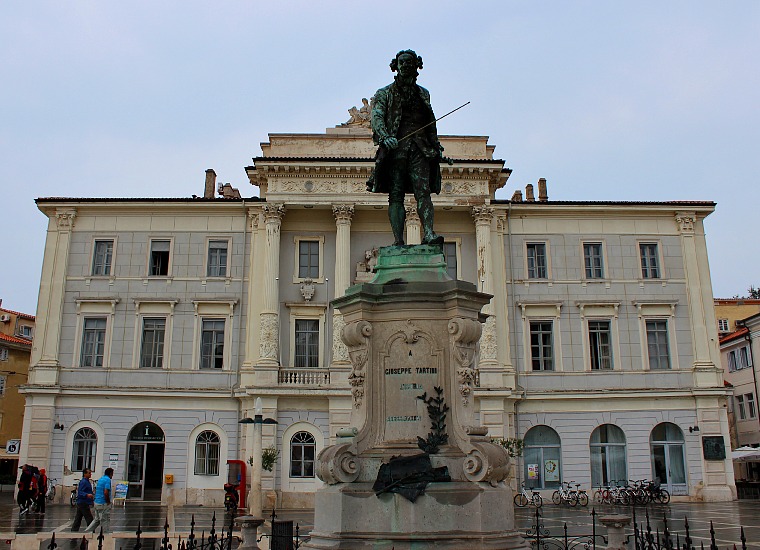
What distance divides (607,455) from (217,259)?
2083 cm

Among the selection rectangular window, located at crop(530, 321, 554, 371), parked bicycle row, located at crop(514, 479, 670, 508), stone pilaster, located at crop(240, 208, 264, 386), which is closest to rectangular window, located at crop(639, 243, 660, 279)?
rectangular window, located at crop(530, 321, 554, 371)

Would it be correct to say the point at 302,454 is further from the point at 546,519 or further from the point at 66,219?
the point at 66,219

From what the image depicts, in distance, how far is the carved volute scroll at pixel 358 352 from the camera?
357 inches

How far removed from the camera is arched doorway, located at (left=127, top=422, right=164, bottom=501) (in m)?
33.3

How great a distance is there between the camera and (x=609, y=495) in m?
32.1

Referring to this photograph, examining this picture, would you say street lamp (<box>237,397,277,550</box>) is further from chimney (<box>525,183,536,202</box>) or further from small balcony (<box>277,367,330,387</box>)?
chimney (<box>525,183,536,202</box>)

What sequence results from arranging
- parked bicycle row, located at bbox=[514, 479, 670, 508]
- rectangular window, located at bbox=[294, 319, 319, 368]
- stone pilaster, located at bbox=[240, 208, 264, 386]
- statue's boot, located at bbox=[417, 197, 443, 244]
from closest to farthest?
statue's boot, located at bbox=[417, 197, 443, 244] → parked bicycle row, located at bbox=[514, 479, 670, 508] → stone pilaster, located at bbox=[240, 208, 264, 386] → rectangular window, located at bbox=[294, 319, 319, 368]

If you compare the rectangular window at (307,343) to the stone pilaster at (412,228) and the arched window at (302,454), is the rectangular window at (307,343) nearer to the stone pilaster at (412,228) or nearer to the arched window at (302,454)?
the arched window at (302,454)

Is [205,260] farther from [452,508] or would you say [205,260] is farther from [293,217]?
[452,508]

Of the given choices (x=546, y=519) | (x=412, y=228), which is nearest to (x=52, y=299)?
(x=412, y=228)

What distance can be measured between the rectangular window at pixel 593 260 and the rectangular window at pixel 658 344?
3.36m

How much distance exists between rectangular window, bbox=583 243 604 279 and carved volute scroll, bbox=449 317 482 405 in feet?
92.9

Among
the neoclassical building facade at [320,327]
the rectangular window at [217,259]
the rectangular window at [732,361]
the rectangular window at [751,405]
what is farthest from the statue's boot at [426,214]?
the rectangular window at [732,361]

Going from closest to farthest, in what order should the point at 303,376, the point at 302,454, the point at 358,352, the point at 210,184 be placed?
the point at 358,352 < the point at 302,454 < the point at 303,376 < the point at 210,184
